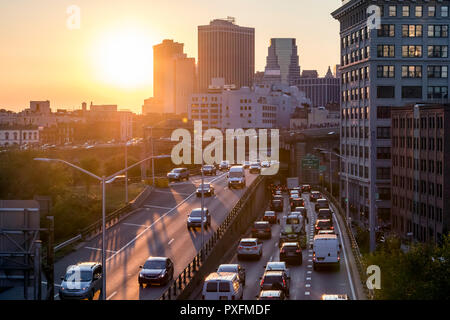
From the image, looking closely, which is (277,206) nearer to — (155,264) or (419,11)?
(419,11)

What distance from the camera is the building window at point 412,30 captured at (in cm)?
10131

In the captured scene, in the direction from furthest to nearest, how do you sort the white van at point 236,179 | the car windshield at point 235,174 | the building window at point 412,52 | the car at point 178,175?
1. the building window at point 412,52
2. the car at point 178,175
3. the car windshield at point 235,174
4. the white van at point 236,179

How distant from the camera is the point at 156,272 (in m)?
33.7

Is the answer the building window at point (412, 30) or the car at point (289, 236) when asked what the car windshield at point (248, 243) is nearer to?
the car at point (289, 236)

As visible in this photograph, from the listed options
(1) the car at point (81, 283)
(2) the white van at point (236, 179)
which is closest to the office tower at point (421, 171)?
(2) the white van at point (236, 179)

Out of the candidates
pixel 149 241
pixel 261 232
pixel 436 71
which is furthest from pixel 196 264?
pixel 436 71

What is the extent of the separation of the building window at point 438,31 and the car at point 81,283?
8292cm

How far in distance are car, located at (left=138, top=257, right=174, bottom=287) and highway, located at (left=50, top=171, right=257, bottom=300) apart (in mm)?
402

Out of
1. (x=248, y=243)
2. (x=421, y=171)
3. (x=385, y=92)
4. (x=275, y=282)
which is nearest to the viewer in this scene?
(x=275, y=282)

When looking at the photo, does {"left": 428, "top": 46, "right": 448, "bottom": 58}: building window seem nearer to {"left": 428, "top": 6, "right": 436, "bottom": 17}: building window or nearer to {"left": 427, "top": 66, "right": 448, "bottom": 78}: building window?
{"left": 427, "top": 66, "right": 448, "bottom": 78}: building window

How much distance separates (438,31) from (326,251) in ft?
232

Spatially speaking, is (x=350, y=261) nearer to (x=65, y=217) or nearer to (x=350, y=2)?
(x=65, y=217)

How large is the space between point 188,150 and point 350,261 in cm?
8440

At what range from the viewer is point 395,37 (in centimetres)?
10188
